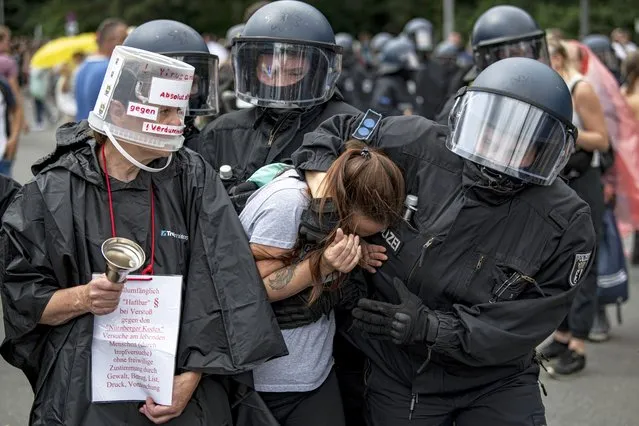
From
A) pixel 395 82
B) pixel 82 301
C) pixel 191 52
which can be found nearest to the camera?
pixel 82 301

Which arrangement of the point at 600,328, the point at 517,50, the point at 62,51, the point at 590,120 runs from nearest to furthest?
1. the point at 517,50
2. the point at 590,120
3. the point at 600,328
4. the point at 62,51

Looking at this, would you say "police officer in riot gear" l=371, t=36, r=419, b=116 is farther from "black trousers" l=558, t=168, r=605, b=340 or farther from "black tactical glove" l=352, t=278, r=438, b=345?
"black tactical glove" l=352, t=278, r=438, b=345

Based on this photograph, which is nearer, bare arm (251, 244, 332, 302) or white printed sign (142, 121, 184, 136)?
white printed sign (142, 121, 184, 136)

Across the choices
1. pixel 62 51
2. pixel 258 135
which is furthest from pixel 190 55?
pixel 62 51

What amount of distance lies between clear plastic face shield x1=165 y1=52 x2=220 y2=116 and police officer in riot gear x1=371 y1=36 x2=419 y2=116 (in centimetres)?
552

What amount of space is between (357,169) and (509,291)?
0.62 metres

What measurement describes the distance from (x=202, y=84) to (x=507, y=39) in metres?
1.81

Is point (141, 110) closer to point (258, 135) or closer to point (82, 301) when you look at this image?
point (82, 301)

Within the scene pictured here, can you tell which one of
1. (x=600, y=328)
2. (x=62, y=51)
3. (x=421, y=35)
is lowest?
(x=62, y=51)

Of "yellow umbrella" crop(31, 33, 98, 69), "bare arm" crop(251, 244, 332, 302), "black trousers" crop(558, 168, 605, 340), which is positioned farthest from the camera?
"yellow umbrella" crop(31, 33, 98, 69)

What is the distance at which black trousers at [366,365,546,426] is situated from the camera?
3312mm

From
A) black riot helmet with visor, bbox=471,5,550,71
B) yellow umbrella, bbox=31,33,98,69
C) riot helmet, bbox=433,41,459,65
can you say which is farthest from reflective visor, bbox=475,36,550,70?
yellow umbrella, bbox=31,33,98,69

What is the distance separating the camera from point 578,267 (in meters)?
3.23

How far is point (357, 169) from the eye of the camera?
123 inches
